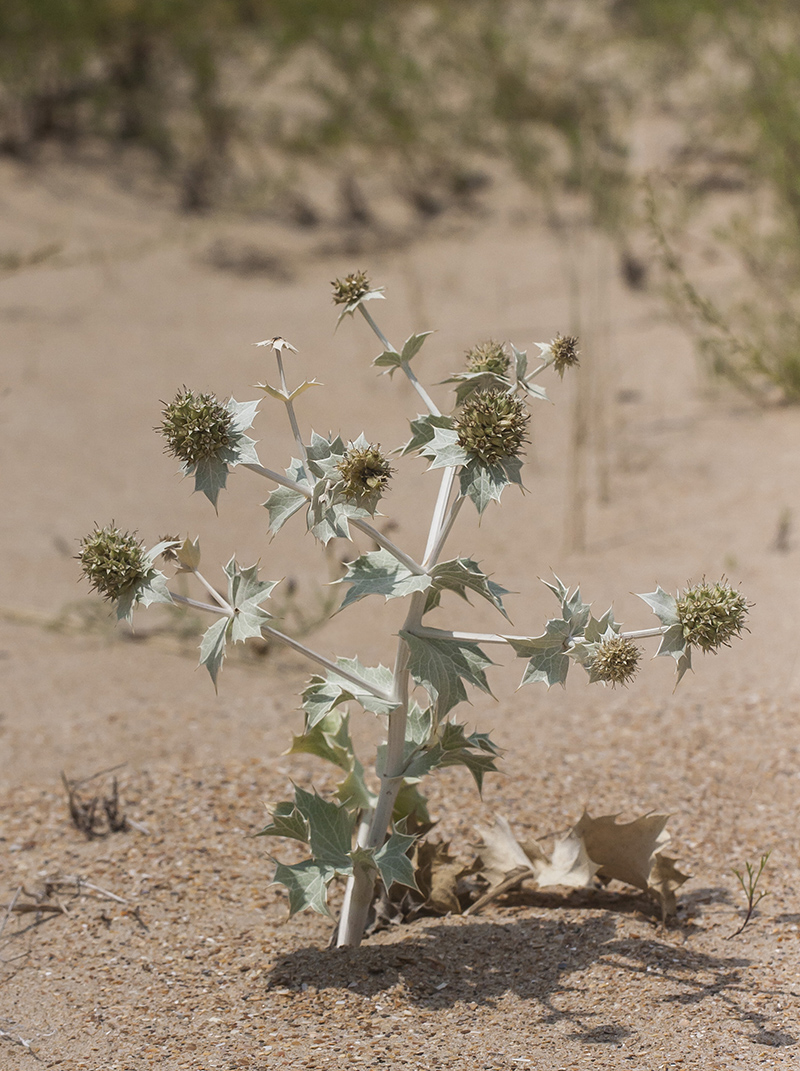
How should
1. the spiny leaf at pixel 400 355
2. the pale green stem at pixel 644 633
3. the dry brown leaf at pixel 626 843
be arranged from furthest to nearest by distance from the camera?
1. the dry brown leaf at pixel 626 843
2. the spiny leaf at pixel 400 355
3. the pale green stem at pixel 644 633

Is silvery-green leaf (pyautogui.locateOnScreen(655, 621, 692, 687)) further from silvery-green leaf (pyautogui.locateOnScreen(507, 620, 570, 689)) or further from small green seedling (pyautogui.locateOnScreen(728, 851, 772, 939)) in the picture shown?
small green seedling (pyautogui.locateOnScreen(728, 851, 772, 939))

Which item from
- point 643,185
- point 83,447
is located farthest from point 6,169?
point 643,185

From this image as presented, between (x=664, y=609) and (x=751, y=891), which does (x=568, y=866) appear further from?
(x=664, y=609)

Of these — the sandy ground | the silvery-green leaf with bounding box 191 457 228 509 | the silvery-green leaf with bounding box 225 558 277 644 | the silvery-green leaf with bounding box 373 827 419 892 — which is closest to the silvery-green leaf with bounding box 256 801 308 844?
the silvery-green leaf with bounding box 373 827 419 892

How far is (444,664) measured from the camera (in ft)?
6.25

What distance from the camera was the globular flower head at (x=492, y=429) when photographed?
1.78 m

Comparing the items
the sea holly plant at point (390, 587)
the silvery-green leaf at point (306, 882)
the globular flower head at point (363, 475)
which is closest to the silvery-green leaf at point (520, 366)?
the sea holly plant at point (390, 587)

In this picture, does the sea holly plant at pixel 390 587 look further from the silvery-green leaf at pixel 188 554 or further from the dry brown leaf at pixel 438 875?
the dry brown leaf at pixel 438 875

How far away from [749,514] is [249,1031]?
2946 mm

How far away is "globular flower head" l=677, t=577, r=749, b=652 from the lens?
5.96ft

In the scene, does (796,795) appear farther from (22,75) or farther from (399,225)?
(22,75)

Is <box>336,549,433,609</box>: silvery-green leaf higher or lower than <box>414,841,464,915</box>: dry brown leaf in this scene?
higher

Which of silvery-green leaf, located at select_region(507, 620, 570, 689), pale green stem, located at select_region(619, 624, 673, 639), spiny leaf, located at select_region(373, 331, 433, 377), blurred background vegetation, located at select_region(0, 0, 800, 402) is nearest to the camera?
pale green stem, located at select_region(619, 624, 673, 639)

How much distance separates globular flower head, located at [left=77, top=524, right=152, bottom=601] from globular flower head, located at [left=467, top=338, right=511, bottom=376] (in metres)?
0.69
